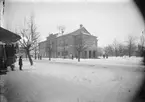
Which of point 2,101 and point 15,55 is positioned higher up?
point 15,55

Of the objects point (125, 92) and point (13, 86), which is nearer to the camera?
point (125, 92)

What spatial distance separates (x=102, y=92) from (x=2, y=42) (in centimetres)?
380

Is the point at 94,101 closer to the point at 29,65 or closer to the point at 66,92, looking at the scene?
the point at 66,92

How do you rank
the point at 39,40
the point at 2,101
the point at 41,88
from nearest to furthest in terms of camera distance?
the point at 2,101
the point at 41,88
the point at 39,40

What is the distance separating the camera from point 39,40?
391 centimetres

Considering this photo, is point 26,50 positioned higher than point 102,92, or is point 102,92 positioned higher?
point 26,50

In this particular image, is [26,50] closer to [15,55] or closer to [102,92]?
[15,55]

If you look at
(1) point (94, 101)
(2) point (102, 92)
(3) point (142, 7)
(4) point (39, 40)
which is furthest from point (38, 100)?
(3) point (142, 7)

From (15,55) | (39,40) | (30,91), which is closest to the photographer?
(30,91)

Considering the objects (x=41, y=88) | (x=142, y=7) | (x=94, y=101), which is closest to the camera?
(x=142, y=7)

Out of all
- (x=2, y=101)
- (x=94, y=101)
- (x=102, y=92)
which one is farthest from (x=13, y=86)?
(x=102, y=92)

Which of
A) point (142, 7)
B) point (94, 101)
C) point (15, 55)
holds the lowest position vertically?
point (94, 101)

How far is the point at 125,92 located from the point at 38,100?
2.66 meters

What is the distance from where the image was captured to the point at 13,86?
2791 millimetres
